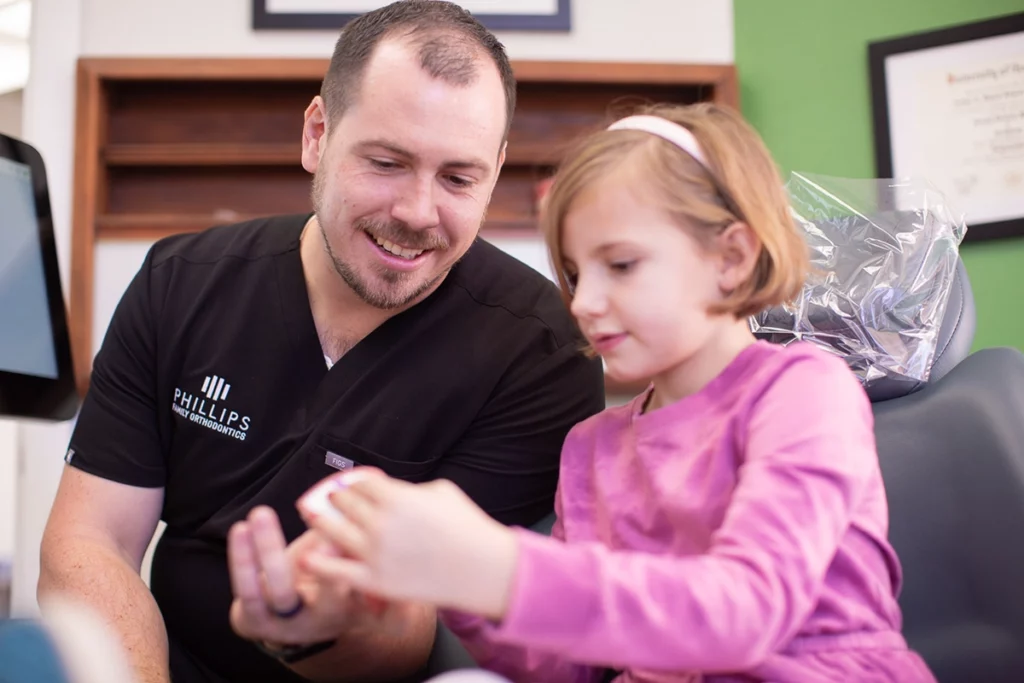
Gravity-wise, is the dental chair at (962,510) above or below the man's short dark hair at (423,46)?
below

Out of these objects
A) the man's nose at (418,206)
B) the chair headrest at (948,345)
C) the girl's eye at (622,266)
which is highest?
the man's nose at (418,206)

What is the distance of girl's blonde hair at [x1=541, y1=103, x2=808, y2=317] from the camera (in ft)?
3.13

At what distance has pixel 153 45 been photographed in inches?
96.2

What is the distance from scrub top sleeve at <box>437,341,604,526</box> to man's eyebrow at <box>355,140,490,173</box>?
30 centimetres

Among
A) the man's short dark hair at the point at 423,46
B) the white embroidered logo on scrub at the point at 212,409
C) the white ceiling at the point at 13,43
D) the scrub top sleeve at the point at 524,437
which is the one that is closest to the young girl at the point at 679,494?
the scrub top sleeve at the point at 524,437

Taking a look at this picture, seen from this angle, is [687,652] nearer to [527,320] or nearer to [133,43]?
[527,320]

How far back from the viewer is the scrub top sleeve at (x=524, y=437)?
52.6 inches

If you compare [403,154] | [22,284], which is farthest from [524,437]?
[22,284]

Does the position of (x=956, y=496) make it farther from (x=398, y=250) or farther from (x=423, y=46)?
(x=423, y=46)

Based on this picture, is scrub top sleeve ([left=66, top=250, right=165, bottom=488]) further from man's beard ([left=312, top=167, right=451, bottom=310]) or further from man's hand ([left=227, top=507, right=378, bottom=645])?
man's hand ([left=227, top=507, right=378, bottom=645])

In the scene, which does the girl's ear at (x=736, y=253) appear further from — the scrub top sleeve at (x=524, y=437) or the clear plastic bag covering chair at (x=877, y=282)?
the scrub top sleeve at (x=524, y=437)

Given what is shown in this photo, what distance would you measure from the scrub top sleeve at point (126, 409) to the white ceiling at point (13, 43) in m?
2.01

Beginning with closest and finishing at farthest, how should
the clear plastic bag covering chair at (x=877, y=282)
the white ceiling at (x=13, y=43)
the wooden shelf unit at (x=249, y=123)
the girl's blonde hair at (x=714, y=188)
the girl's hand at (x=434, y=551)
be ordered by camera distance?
the girl's hand at (x=434, y=551) → the girl's blonde hair at (x=714, y=188) → the clear plastic bag covering chair at (x=877, y=282) → the wooden shelf unit at (x=249, y=123) → the white ceiling at (x=13, y=43)

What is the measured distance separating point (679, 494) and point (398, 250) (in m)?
0.58
